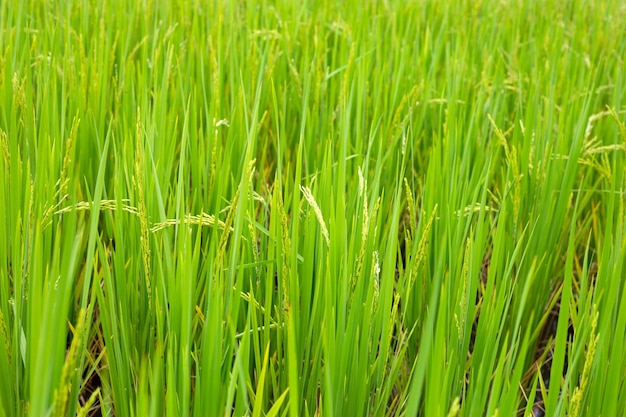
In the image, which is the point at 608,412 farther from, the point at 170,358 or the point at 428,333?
the point at 170,358

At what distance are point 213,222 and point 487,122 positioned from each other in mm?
851

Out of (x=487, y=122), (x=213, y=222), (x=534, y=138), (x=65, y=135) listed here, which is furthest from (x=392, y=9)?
(x=213, y=222)

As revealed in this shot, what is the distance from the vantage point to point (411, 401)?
1.92 feet

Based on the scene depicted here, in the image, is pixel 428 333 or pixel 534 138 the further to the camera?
pixel 534 138

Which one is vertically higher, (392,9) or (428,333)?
(392,9)

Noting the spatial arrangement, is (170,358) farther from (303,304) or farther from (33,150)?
(33,150)

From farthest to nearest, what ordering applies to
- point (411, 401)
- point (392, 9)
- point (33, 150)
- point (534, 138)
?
point (392, 9)
point (534, 138)
point (33, 150)
point (411, 401)

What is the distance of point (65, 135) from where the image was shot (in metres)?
1.23

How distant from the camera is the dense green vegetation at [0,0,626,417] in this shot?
26.6 inches

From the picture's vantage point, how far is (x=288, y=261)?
797 mm

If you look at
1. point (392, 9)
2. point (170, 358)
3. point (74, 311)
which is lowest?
point (74, 311)

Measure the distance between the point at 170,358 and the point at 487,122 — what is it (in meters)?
1.05

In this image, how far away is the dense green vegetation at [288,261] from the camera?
2.22 ft

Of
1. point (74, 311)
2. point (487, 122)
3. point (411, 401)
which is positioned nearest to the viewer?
point (411, 401)
